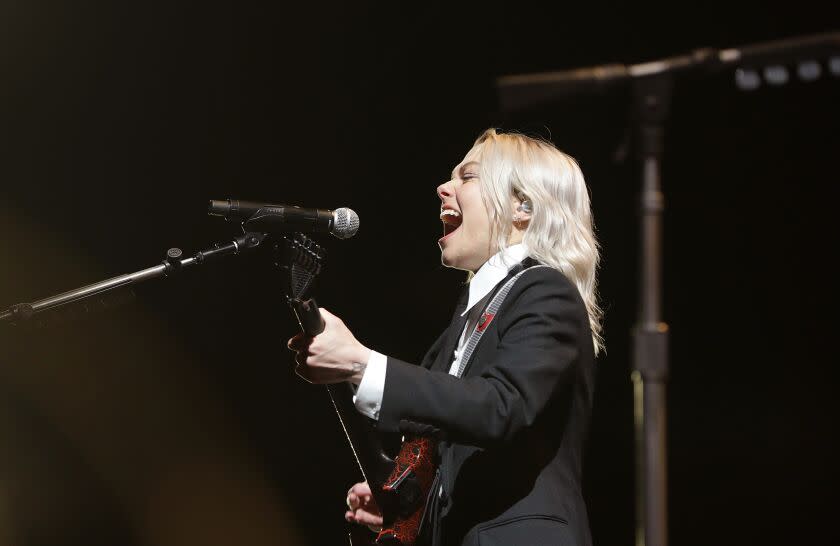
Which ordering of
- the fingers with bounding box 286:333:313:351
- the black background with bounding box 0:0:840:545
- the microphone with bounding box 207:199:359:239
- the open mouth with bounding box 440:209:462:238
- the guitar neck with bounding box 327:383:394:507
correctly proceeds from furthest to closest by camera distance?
the black background with bounding box 0:0:840:545, the open mouth with bounding box 440:209:462:238, the guitar neck with bounding box 327:383:394:507, the microphone with bounding box 207:199:359:239, the fingers with bounding box 286:333:313:351

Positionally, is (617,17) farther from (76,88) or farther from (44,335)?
(44,335)

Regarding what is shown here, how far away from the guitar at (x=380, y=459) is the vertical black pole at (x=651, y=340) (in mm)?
603

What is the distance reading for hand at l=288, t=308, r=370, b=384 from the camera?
1.48m

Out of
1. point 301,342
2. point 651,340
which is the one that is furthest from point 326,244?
point 651,340

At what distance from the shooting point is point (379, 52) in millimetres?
3502

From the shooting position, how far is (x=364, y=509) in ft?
6.36

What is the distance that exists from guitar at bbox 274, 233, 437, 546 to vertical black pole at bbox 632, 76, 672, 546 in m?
0.60

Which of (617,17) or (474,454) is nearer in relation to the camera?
(474,454)

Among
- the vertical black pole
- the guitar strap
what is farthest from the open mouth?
the vertical black pole

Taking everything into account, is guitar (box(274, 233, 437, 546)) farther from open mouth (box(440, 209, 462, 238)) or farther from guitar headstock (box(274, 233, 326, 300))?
open mouth (box(440, 209, 462, 238))

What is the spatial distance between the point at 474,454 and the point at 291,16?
2555 millimetres

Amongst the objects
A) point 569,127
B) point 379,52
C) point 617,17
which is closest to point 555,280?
point 569,127

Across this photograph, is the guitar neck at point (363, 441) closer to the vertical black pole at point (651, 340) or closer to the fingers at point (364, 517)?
the fingers at point (364, 517)

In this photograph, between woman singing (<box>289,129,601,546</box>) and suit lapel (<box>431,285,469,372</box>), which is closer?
woman singing (<box>289,129,601,546</box>)
